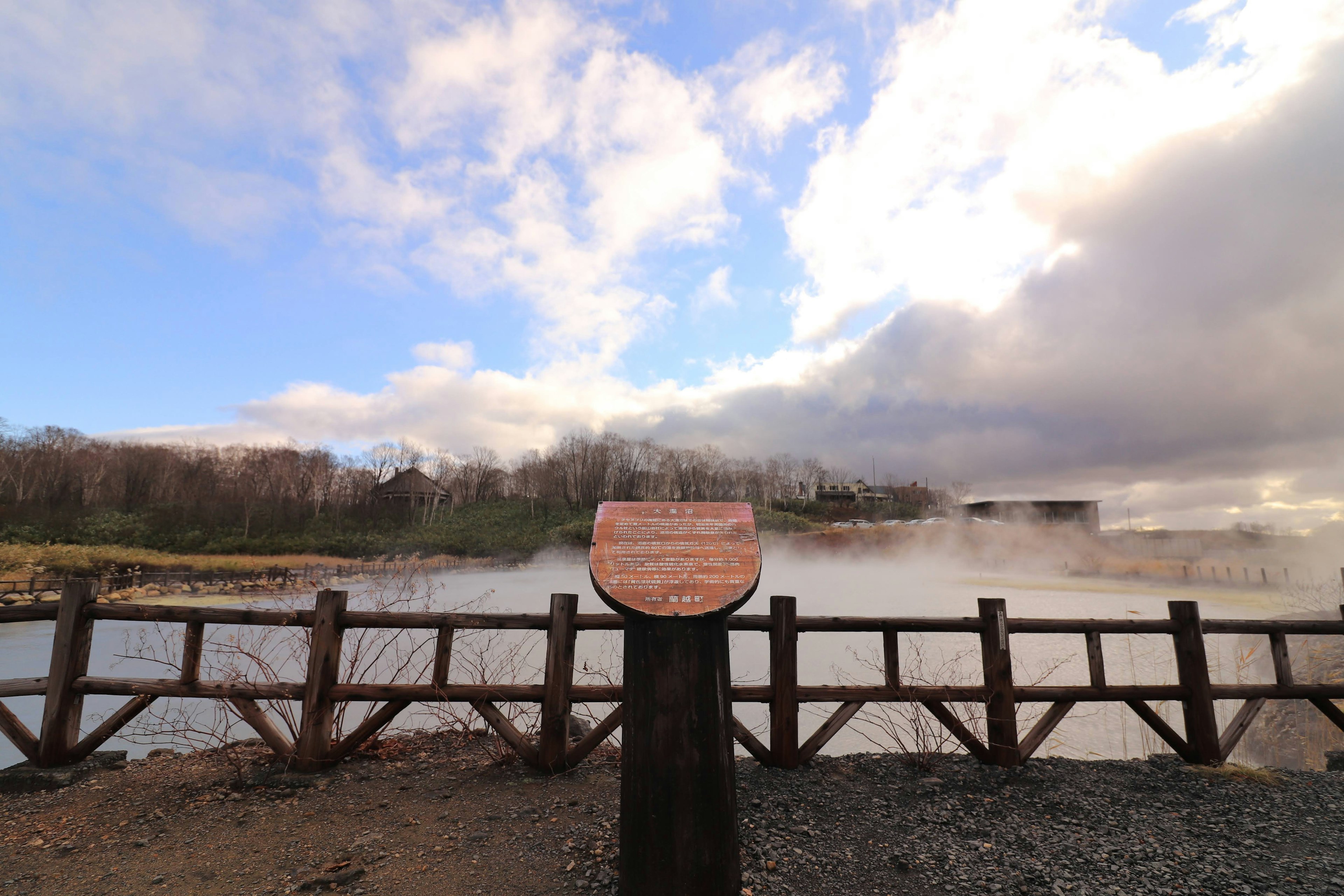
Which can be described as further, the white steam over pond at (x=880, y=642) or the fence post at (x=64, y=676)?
the white steam over pond at (x=880, y=642)

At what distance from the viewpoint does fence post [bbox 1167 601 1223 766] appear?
5.36 meters

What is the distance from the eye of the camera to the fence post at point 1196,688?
5.36 metres

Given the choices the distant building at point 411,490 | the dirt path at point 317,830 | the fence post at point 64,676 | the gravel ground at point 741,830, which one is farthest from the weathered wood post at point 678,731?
the distant building at point 411,490

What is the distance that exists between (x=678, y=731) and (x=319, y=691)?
348 centimetres

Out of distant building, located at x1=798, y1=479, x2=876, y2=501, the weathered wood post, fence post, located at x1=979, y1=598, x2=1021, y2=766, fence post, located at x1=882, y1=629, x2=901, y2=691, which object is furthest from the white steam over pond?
distant building, located at x1=798, y1=479, x2=876, y2=501

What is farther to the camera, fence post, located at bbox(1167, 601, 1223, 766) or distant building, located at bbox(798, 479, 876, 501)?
distant building, located at bbox(798, 479, 876, 501)

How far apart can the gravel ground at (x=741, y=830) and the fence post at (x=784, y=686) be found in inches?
6.9

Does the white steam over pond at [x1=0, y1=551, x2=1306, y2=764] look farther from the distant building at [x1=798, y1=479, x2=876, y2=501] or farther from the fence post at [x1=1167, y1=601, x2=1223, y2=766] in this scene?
the distant building at [x1=798, y1=479, x2=876, y2=501]

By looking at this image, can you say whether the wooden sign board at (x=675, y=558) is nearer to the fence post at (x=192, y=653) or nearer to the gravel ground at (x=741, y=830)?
the gravel ground at (x=741, y=830)

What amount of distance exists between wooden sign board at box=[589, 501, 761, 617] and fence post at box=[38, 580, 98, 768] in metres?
4.69

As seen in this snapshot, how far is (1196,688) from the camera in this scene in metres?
5.39

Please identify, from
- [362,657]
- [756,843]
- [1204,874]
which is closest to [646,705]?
[756,843]

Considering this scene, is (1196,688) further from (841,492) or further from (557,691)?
(841,492)

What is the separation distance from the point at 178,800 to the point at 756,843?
178 inches
